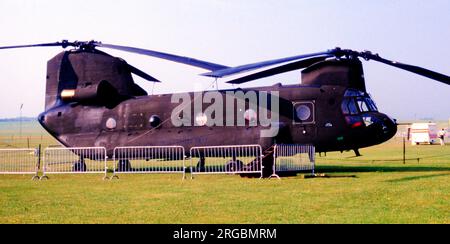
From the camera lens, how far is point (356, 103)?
18.6 metres

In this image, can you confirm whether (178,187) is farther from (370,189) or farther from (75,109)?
(75,109)

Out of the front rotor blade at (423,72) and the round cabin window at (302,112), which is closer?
the front rotor blade at (423,72)

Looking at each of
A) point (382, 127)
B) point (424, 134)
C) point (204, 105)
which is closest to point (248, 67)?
point (204, 105)

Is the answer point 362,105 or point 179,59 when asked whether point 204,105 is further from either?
point 362,105

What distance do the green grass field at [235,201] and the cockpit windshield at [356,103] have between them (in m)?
3.03

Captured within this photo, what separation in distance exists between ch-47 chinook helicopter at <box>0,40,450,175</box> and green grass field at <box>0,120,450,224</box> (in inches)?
106

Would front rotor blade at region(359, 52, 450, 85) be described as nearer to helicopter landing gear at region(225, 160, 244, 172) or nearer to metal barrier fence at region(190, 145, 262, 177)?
metal barrier fence at region(190, 145, 262, 177)

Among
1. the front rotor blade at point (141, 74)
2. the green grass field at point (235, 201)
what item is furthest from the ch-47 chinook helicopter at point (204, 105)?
the green grass field at point (235, 201)

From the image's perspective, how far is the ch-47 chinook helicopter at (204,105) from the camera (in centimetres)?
1833

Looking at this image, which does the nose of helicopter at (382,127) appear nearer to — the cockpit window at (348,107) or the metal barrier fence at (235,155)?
the cockpit window at (348,107)

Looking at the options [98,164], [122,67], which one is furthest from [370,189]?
[98,164]

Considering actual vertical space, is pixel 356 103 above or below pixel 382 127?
above

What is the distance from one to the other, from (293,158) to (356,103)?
3.24 meters

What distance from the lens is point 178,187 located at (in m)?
14.3
